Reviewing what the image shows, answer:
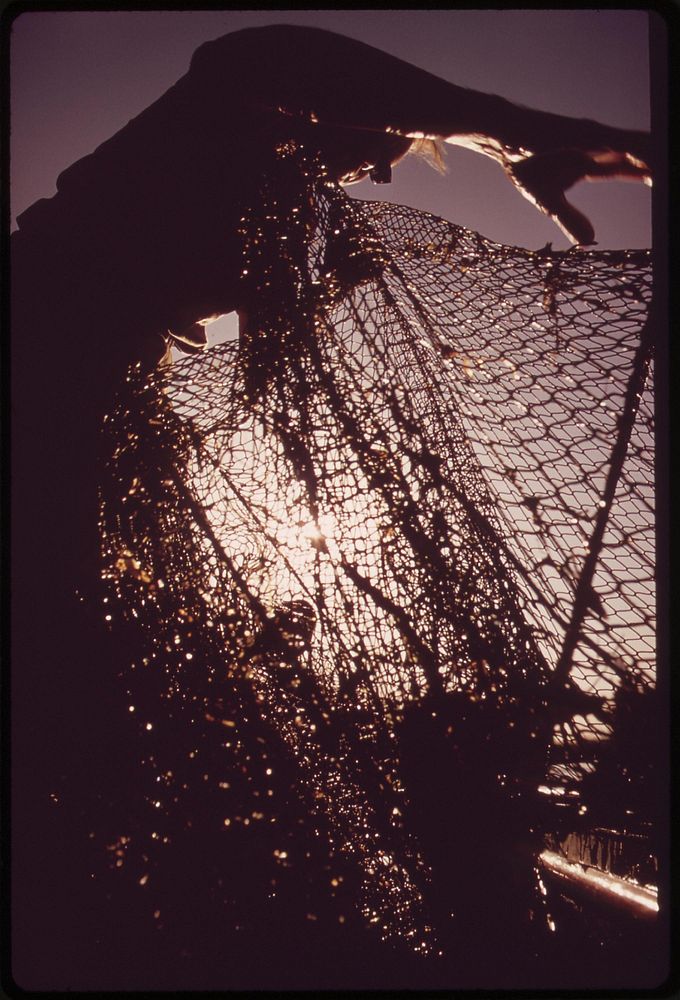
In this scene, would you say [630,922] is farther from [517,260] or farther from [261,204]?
[261,204]

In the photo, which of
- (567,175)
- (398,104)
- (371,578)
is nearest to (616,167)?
(567,175)

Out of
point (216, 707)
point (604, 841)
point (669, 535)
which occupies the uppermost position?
point (669, 535)

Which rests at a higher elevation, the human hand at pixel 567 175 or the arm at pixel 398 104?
the arm at pixel 398 104

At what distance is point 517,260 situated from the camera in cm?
61

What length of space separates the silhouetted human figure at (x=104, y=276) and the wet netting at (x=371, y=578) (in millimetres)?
37

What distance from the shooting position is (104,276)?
0.54 metres

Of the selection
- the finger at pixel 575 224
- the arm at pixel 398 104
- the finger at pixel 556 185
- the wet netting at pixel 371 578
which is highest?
the arm at pixel 398 104

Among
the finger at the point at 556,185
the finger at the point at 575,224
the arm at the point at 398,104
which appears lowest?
the finger at the point at 575,224

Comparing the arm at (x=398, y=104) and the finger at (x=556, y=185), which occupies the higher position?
the arm at (x=398, y=104)

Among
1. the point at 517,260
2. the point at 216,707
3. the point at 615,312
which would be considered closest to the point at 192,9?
the point at 517,260

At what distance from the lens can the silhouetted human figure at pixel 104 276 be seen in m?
0.52

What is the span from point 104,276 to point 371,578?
400 millimetres

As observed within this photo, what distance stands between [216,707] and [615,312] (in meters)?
0.57

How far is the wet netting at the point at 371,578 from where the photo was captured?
529 mm
